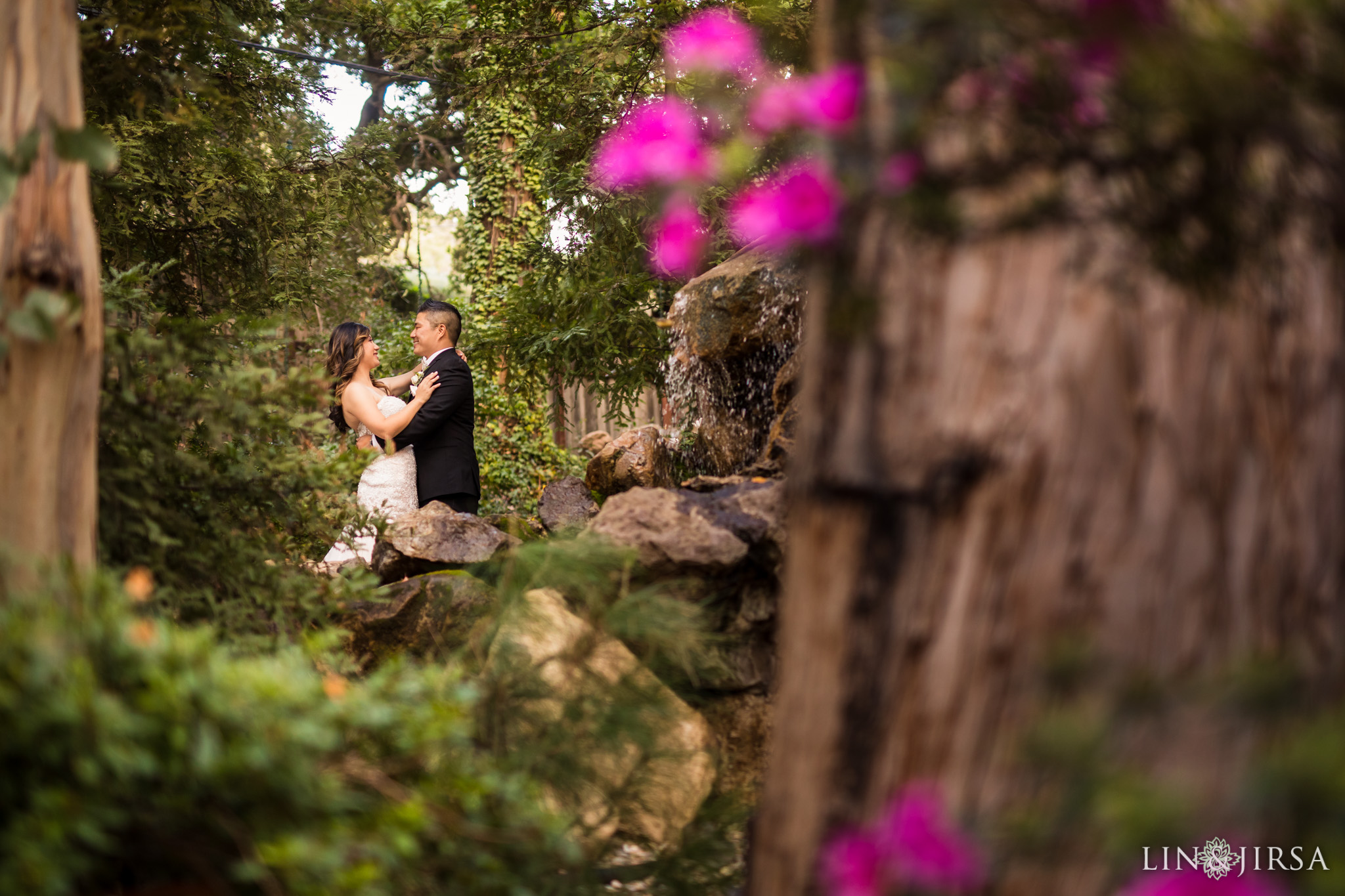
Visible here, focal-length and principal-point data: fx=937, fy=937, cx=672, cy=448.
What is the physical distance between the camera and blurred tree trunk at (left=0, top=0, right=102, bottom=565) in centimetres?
188

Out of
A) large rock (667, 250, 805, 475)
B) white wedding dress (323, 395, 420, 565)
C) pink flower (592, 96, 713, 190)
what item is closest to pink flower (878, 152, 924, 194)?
pink flower (592, 96, 713, 190)

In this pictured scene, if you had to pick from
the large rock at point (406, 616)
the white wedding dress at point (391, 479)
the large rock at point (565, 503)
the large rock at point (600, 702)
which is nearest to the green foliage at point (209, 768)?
the large rock at point (600, 702)

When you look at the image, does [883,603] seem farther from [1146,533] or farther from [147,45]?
[147,45]

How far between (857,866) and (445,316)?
566cm

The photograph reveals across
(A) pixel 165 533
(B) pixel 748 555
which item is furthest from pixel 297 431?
(B) pixel 748 555

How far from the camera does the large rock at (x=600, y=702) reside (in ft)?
7.79

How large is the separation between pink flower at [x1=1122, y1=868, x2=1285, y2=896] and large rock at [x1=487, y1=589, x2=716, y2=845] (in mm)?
1356

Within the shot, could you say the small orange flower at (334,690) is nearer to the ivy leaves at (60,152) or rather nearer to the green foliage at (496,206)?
the ivy leaves at (60,152)

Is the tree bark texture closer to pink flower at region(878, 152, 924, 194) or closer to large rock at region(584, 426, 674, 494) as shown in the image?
pink flower at region(878, 152, 924, 194)

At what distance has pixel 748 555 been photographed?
3910mm

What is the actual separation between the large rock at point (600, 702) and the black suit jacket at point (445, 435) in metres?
3.60

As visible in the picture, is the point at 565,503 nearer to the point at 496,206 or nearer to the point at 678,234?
the point at 678,234

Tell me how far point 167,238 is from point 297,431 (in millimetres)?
4045

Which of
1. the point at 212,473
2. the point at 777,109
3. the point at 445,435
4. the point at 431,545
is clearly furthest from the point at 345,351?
the point at 777,109
